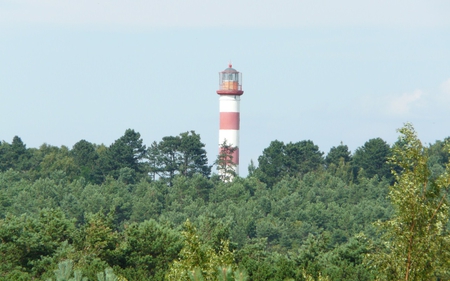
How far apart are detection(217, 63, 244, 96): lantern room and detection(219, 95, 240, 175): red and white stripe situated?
0.33 m

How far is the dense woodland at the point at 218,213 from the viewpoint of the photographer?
45.2 feet

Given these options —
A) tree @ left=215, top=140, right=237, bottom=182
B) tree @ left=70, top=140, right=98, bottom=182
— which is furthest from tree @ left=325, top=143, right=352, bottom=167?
tree @ left=70, top=140, right=98, bottom=182

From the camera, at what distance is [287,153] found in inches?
3159

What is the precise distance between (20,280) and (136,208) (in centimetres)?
3725

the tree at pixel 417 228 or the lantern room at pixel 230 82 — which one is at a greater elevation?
the lantern room at pixel 230 82

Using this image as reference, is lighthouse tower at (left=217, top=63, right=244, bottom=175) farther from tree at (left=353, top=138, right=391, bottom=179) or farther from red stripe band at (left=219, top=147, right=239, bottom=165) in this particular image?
tree at (left=353, top=138, right=391, bottom=179)

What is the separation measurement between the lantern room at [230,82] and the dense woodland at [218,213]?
4941 mm

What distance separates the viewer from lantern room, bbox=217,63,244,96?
65375mm

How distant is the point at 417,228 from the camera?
13734 mm

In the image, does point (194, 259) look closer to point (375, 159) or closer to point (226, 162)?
point (226, 162)

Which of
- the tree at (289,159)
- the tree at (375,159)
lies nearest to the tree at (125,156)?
the tree at (289,159)

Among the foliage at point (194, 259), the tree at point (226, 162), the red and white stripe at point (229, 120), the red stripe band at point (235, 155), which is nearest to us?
the foliage at point (194, 259)

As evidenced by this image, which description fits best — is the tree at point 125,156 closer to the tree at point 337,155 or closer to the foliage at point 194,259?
the tree at point 337,155

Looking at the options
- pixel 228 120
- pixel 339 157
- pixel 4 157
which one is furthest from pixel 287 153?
pixel 4 157
